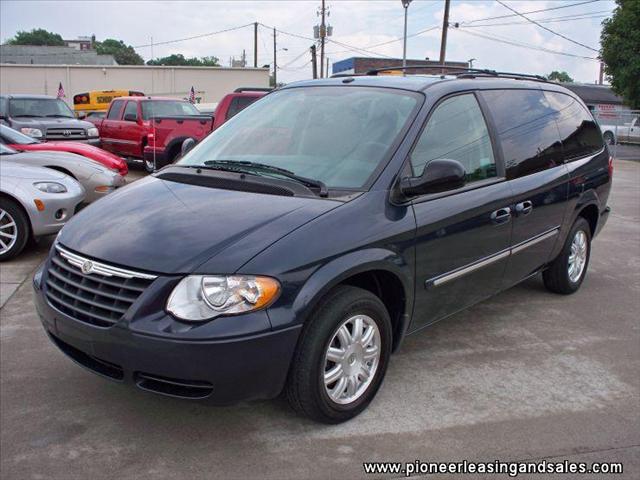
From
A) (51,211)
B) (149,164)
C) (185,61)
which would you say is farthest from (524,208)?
(185,61)

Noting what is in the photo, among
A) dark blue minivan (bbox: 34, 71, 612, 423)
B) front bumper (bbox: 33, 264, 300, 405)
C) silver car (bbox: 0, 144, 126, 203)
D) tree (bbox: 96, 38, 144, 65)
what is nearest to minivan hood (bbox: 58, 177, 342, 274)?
dark blue minivan (bbox: 34, 71, 612, 423)

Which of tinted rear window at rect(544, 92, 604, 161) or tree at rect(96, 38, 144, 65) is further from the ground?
tree at rect(96, 38, 144, 65)

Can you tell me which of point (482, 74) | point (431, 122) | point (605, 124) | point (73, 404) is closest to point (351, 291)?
point (431, 122)

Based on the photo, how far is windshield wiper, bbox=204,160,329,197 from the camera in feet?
10.8

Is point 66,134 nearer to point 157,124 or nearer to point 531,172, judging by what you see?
point 157,124

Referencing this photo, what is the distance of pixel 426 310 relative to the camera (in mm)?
3594

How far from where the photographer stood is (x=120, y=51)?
11294 centimetres

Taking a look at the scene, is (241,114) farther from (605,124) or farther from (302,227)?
(605,124)

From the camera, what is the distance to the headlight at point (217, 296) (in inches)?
104

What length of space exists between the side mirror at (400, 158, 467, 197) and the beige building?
38699 mm

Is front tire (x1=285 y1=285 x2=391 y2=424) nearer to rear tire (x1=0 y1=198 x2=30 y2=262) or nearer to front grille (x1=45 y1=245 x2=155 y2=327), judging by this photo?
front grille (x1=45 y1=245 x2=155 y2=327)

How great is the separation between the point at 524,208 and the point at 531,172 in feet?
1.09

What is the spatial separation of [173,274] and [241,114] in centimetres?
204

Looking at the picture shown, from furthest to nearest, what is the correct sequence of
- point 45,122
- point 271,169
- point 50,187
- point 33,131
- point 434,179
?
point 45,122 → point 33,131 → point 50,187 → point 271,169 → point 434,179
